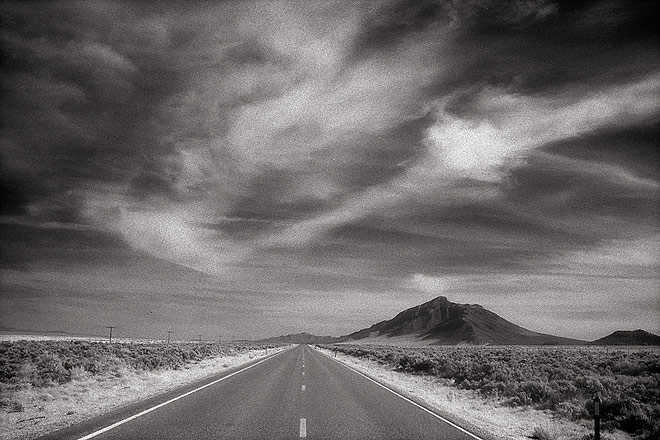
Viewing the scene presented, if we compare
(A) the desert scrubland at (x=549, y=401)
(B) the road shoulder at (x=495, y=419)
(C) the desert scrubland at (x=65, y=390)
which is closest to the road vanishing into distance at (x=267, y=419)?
(B) the road shoulder at (x=495, y=419)

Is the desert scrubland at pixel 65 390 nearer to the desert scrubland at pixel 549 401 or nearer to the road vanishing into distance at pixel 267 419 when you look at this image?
the road vanishing into distance at pixel 267 419

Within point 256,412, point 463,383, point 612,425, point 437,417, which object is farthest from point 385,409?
point 463,383

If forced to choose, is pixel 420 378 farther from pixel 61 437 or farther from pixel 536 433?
pixel 61 437

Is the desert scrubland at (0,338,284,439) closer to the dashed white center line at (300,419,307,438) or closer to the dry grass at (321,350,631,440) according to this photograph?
the dashed white center line at (300,419,307,438)

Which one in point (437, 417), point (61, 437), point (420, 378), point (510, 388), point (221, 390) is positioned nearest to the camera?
point (61, 437)

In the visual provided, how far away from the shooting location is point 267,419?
11.5 meters

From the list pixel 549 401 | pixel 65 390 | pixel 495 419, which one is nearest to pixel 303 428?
pixel 495 419

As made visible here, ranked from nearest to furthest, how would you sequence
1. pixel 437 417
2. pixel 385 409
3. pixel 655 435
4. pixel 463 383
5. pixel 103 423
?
pixel 103 423 < pixel 655 435 < pixel 437 417 < pixel 385 409 < pixel 463 383

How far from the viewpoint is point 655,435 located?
11945mm

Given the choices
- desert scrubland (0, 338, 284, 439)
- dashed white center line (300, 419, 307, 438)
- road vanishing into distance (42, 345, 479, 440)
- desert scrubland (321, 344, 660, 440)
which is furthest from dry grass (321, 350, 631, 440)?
desert scrubland (0, 338, 284, 439)

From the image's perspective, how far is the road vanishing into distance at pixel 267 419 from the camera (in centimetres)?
969

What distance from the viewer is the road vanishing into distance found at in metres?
9.69

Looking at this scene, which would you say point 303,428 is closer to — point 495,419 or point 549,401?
point 495,419

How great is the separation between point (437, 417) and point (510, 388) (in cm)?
902
